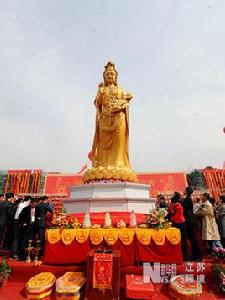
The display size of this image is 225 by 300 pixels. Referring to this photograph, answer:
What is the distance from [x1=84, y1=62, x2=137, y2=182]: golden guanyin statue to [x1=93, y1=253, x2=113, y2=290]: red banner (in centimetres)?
392

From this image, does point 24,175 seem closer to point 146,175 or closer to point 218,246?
point 146,175

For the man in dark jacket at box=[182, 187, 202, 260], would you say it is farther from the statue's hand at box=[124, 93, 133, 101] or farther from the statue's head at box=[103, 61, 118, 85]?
the statue's head at box=[103, 61, 118, 85]

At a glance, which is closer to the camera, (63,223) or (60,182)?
(63,223)

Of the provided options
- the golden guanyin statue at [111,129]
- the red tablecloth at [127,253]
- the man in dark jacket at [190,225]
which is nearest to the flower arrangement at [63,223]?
the red tablecloth at [127,253]

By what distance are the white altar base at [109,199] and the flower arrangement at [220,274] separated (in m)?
2.71

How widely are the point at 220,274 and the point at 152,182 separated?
1424 centimetres

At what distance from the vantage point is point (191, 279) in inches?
179

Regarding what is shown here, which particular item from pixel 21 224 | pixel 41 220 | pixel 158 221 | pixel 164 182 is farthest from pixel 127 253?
pixel 164 182

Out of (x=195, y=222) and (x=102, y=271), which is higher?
(x=195, y=222)

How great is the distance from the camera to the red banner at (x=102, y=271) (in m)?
4.18

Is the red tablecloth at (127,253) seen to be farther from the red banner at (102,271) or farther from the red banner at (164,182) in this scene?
the red banner at (164,182)

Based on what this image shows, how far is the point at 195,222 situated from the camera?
222 inches

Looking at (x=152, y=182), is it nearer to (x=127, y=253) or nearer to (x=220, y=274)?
(x=127, y=253)

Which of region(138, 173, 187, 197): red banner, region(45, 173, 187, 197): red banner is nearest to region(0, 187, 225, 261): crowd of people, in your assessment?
region(45, 173, 187, 197): red banner
